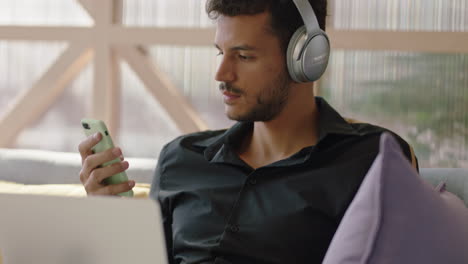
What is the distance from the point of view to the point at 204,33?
105 inches

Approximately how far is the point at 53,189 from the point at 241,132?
71 cm

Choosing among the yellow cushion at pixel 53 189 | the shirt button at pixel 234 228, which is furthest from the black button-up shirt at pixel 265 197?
the yellow cushion at pixel 53 189

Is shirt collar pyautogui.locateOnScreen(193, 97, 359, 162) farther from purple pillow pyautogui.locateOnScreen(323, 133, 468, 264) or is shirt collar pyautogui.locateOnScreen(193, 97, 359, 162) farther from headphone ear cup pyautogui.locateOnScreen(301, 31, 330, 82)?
purple pillow pyautogui.locateOnScreen(323, 133, 468, 264)

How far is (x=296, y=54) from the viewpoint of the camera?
1.60 meters

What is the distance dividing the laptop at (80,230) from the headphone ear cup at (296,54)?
85 cm

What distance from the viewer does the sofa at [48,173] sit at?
6.88 ft

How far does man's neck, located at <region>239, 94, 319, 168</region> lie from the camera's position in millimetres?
1632

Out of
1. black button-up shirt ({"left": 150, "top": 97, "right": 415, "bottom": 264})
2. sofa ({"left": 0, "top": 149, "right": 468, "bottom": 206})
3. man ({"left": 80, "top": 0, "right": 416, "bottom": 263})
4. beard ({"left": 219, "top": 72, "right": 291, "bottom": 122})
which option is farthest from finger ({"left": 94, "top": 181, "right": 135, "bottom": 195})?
sofa ({"left": 0, "top": 149, "right": 468, "bottom": 206})

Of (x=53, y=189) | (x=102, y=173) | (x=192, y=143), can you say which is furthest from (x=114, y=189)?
(x=53, y=189)

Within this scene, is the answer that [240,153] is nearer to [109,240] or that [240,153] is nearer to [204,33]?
[109,240]

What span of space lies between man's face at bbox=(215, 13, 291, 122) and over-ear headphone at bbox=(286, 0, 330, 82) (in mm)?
50

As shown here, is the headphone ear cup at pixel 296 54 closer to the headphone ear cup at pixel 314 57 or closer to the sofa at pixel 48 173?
the headphone ear cup at pixel 314 57

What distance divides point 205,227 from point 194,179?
154 mm

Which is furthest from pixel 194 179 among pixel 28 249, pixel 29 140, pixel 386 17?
pixel 29 140
